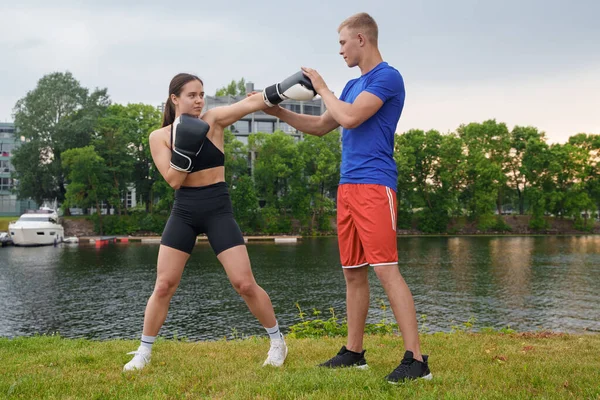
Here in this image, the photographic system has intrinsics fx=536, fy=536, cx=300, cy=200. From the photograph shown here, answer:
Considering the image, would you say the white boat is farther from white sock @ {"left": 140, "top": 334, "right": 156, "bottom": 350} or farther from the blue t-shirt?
the blue t-shirt

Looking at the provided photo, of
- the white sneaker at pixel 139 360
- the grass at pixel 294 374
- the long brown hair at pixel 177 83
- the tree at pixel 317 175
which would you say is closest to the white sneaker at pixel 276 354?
the grass at pixel 294 374

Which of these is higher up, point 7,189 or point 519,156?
point 519,156

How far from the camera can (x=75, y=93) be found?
2522 inches

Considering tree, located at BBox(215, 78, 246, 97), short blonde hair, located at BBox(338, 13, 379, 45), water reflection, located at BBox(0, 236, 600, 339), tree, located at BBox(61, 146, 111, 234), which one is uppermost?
tree, located at BBox(215, 78, 246, 97)

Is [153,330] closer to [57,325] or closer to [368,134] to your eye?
[368,134]

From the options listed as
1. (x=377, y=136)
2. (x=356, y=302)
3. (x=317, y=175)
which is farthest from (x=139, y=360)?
(x=317, y=175)

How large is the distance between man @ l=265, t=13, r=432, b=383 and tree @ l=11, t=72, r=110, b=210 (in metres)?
62.3

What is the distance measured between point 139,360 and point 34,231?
49285 millimetres

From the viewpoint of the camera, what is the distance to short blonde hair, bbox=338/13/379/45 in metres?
4.22

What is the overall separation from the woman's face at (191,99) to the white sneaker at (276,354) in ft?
7.00

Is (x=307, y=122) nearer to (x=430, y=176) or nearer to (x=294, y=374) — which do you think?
(x=294, y=374)

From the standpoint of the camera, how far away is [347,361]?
4.48 metres

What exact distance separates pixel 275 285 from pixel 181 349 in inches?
738

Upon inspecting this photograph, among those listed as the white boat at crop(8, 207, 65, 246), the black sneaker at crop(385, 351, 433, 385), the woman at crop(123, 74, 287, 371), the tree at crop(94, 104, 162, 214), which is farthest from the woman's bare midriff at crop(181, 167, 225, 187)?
the tree at crop(94, 104, 162, 214)
